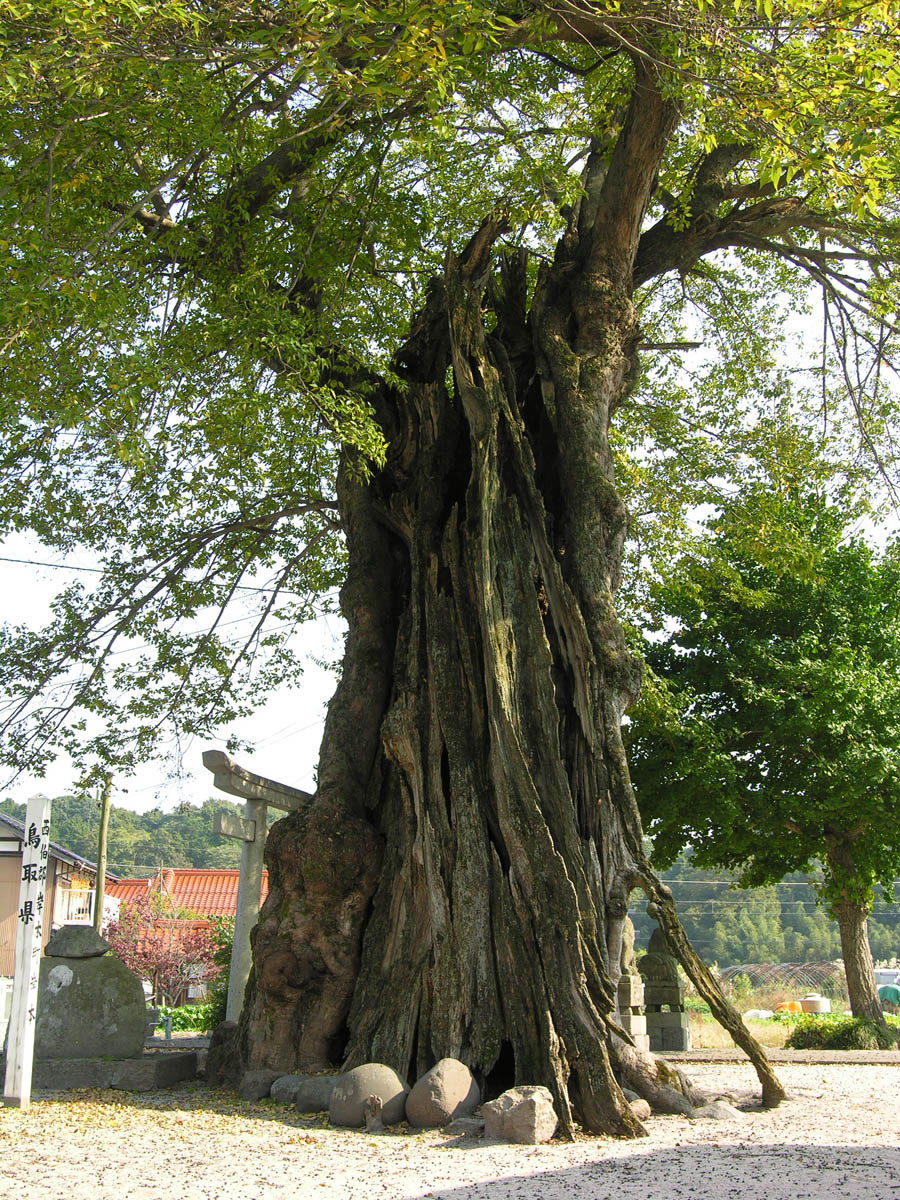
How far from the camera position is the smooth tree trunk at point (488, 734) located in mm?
6797

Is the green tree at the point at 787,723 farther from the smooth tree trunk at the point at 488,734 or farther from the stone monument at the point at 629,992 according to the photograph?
the stone monument at the point at 629,992

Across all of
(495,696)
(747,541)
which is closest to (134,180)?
(495,696)

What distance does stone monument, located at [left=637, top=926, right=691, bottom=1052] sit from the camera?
13391mm

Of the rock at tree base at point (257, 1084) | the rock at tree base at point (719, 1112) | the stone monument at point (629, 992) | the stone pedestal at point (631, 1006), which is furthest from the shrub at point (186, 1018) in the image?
the rock at tree base at point (719, 1112)

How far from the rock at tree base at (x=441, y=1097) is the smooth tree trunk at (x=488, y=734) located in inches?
14.4

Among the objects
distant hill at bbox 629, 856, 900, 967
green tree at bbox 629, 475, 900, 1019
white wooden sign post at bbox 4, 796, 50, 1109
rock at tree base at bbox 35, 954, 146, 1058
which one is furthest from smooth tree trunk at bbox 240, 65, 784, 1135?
distant hill at bbox 629, 856, 900, 967

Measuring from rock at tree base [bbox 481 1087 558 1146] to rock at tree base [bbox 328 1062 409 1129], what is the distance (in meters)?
0.69

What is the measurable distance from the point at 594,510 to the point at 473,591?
4.19 feet

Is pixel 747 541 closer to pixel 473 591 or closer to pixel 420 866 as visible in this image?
pixel 473 591

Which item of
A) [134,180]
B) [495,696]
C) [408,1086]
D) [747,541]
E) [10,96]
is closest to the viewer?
[10,96]

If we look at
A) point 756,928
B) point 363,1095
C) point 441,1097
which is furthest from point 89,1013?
point 756,928

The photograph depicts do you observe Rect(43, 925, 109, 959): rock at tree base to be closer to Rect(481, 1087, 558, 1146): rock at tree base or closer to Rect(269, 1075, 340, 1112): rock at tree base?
Rect(269, 1075, 340, 1112): rock at tree base

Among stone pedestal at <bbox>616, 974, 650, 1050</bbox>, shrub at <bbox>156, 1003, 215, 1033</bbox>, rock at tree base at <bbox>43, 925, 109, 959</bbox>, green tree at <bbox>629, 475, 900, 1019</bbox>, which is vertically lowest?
shrub at <bbox>156, 1003, 215, 1033</bbox>

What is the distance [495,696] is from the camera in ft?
24.3
